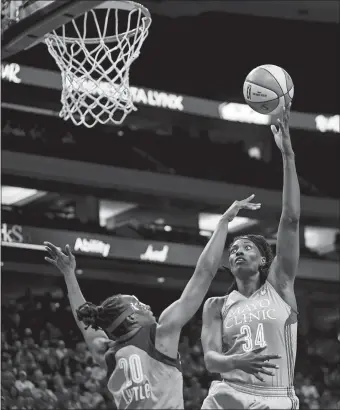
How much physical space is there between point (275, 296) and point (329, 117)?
58.8 ft

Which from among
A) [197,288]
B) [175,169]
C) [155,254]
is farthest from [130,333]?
[175,169]

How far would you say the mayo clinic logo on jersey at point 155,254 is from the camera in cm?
2036

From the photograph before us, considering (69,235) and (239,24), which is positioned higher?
(239,24)

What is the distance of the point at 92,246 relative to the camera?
19.7 metres

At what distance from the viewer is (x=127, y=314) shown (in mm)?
4320

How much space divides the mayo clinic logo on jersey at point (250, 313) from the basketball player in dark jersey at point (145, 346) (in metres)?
0.51

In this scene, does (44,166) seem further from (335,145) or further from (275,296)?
(275,296)

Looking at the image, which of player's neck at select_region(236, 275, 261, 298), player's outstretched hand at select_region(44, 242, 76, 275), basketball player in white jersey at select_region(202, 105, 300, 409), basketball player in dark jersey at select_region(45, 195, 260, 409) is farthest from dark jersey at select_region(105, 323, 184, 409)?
player's outstretched hand at select_region(44, 242, 76, 275)

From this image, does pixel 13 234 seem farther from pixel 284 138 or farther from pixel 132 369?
pixel 132 369

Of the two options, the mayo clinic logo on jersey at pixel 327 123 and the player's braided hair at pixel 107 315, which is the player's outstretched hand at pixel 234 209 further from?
the mayo clinic logo on jersey at pixel 327 123

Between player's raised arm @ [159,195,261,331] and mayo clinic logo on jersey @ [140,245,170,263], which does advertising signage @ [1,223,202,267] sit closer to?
mayo clinic logo on jersey @ [140,245,170,263]

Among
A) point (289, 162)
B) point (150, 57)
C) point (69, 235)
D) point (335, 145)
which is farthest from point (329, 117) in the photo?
point (289, 162)

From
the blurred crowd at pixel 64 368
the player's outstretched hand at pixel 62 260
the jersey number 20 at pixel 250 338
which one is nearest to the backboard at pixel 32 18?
the player's outstretched hand at pixel 62 260

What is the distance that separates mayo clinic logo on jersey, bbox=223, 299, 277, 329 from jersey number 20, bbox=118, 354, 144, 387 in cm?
80
